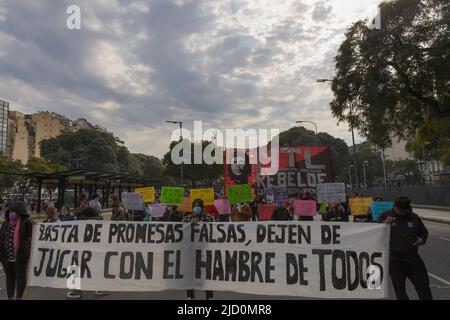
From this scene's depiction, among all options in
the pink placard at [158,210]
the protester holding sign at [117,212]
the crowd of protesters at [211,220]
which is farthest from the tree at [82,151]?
the crowd of protesters at [211,220]

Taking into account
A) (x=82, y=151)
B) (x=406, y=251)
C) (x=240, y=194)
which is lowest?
(x=406, y=251)

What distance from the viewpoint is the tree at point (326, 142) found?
73562 mm

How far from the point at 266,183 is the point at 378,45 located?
28.9ft

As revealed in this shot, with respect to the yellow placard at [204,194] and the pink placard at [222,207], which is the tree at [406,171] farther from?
the yellow placard at [204,194]

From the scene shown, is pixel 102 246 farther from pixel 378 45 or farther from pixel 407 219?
pixel 378 45

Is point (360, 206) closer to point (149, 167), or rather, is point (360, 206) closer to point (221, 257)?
point (221, 257)

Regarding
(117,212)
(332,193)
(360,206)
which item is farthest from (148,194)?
(360,206)

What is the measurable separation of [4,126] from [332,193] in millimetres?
123061

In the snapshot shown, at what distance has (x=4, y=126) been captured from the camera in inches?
4488

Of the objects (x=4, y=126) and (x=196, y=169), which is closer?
(x=196, y=169)

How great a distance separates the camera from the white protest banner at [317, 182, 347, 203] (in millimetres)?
11391

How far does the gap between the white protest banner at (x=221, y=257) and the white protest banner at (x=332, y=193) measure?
19.9 ft

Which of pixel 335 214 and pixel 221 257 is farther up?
pixel 335 214

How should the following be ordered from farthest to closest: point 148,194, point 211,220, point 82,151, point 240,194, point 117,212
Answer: point 82,151
point 148,194
point 240,194
point 117,212
point 211,220
